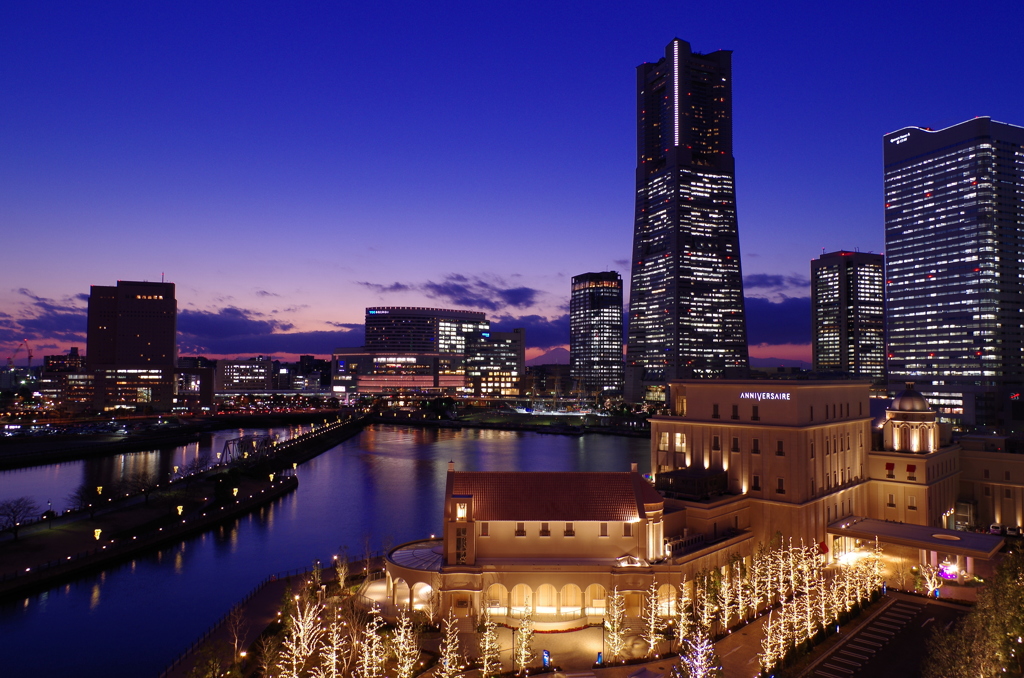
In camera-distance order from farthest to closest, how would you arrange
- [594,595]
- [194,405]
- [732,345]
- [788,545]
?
[732,345] < [194,405] < [788,545] < [594,595]

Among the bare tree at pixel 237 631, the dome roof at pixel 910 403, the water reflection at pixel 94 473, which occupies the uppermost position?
the dome roof at pixel 910 403

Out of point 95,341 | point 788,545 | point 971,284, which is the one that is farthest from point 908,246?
point 95,341

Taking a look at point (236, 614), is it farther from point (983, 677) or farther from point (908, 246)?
point (908, 246)

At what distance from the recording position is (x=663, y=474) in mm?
34719

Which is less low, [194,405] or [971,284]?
[971,284]

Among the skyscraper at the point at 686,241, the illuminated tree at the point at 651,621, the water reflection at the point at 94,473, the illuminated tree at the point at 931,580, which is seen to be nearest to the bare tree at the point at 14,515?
the water reflection at the point at 94,473

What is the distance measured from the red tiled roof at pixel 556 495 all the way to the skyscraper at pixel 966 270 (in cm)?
10537

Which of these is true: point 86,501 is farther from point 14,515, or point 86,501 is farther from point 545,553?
point 545,553

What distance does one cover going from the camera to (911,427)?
4091 cm

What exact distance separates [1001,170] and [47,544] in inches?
5580

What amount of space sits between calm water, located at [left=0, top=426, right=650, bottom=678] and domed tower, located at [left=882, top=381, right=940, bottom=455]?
31.5m

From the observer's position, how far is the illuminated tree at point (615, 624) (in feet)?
72.5

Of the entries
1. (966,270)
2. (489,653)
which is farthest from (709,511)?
(966,270)

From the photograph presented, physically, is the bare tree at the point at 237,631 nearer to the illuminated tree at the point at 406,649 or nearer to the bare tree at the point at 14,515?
the illuminated tree at the point at 406,649
